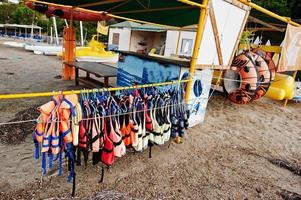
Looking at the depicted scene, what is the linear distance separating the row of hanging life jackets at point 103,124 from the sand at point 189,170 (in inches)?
15.6

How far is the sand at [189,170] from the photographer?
2.88m

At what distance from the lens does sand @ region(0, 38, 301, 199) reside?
2879 mm

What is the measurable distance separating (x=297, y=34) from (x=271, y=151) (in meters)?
4.31

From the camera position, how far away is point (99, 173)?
3193 mm

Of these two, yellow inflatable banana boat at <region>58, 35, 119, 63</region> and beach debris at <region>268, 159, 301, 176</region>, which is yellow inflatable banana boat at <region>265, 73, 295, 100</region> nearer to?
beach debris at <region>268, 159, 301, 176</region>

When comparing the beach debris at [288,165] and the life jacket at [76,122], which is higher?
the life jacket at [76,122]

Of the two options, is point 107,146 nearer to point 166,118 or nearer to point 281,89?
point 166,118

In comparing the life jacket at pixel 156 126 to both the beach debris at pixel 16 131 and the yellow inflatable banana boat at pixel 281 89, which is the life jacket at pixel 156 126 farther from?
the yellow inflatable banana boat at pixel 281 89

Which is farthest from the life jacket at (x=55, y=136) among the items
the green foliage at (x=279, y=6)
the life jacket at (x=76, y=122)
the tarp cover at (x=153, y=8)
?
the green foliage at (x=279, y=6)

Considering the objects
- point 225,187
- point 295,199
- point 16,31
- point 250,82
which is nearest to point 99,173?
point 225,187

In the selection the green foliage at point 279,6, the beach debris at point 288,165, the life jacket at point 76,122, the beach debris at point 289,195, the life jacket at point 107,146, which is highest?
the green foliage at point 279,6

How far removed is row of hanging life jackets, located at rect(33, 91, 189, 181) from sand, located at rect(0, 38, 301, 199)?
0.40 m

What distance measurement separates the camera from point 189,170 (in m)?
3.55

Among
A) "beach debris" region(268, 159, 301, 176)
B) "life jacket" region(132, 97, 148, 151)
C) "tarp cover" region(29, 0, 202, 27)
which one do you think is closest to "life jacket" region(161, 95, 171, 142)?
"life jacket" region(132, 97, 148, 151)
